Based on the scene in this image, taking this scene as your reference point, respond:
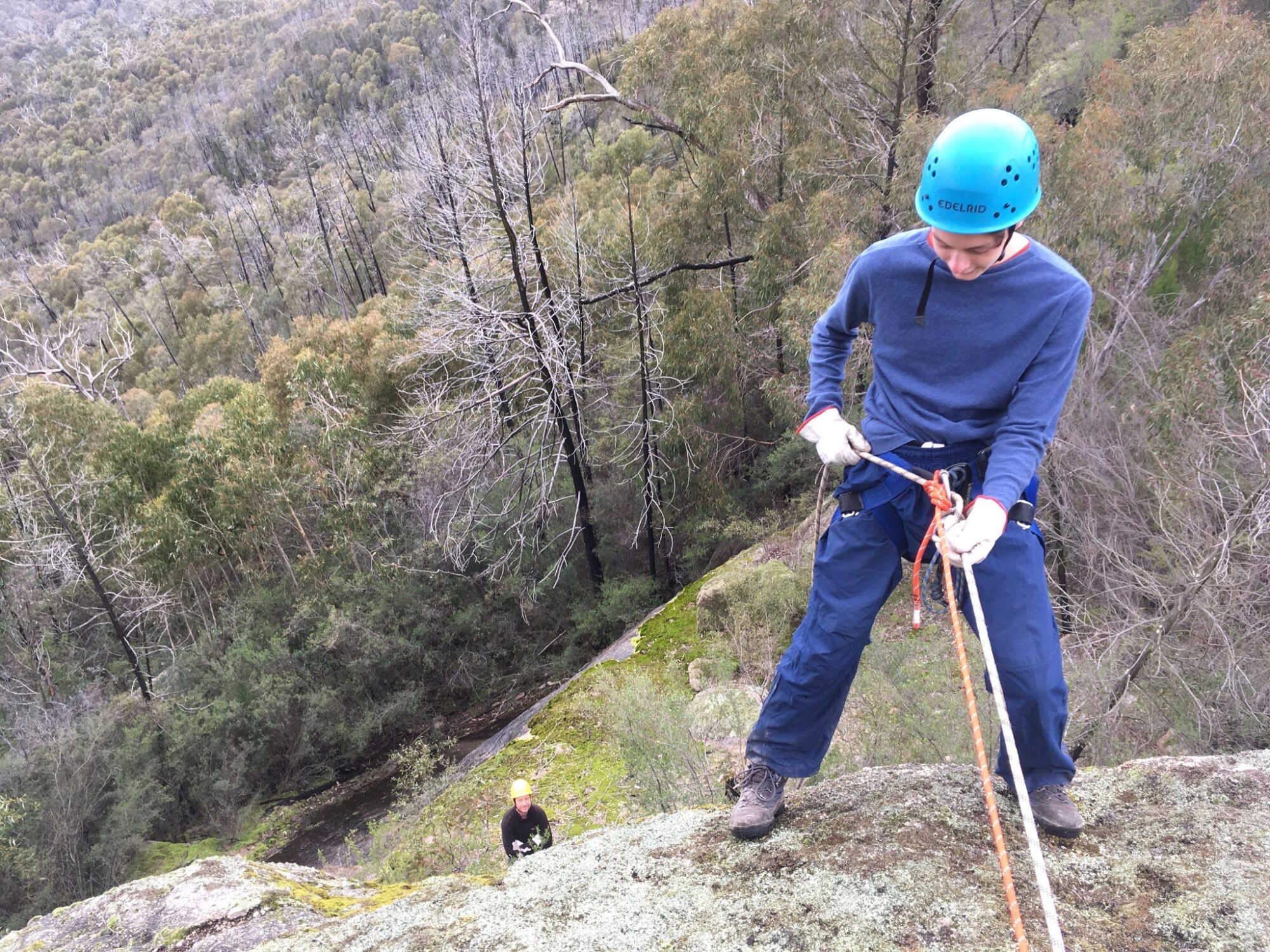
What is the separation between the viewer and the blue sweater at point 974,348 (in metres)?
1.92

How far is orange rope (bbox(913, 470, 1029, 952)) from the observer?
61.8 inches

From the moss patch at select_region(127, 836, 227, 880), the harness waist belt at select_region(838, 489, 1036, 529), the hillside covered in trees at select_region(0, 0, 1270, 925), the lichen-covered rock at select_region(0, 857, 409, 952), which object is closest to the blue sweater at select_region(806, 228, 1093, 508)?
the harness waist belt at select_region(838, 489, 1036, 529)

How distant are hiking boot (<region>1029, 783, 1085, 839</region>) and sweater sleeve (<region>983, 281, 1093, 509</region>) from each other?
96cm

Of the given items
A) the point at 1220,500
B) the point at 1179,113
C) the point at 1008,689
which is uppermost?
the point at 1179,113

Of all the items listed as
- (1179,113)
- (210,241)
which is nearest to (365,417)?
(1179,113)

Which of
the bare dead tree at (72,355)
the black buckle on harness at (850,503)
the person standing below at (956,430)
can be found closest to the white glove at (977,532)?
the person standing below at (956,430)

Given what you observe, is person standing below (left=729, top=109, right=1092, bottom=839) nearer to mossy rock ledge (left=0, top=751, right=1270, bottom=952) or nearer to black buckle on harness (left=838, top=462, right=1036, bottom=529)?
black buckle on harness (left=838, top=462, right=1036, bottom=529)

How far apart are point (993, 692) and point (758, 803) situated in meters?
0.87

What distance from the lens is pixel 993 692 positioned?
183cm

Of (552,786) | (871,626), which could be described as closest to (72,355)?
(552,786)

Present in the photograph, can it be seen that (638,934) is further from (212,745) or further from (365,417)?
(365,417)

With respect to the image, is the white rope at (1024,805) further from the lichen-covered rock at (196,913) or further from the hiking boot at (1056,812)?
the lichen-covered rock at (196,913)

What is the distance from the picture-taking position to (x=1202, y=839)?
1979 millimetres

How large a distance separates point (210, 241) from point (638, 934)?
222 feet
